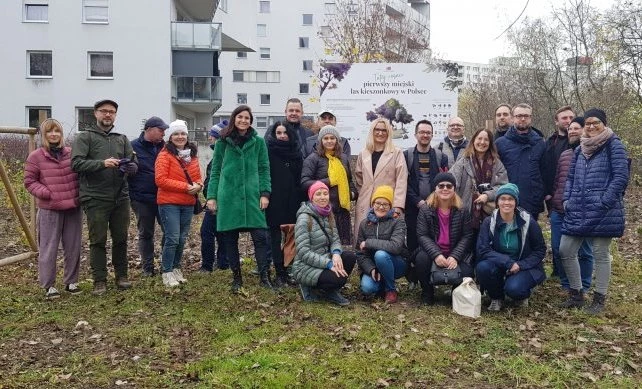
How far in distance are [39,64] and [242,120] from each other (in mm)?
26318

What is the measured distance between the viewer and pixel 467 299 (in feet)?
19.8

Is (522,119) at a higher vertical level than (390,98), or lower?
lower

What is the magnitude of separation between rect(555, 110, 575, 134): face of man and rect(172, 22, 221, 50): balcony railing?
2233 centimetres

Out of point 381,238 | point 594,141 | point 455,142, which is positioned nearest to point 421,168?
point 455,142

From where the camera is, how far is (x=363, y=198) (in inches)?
271

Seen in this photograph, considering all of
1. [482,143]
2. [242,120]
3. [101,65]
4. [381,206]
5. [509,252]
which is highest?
[101,65]

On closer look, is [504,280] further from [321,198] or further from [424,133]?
[321,198]

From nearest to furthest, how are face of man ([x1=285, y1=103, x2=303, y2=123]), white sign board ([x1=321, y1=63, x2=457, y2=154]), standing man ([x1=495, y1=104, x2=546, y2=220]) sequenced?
standing man ([x1=495, y1=104, x2=546, y2=220]) → face of man ([x1=285, y1=103, x2=303, y2=123]) → white sign board ([x1=321, y1=63, x2=457, y2=154])

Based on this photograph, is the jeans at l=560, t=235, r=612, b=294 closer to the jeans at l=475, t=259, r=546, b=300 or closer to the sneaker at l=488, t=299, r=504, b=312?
the jeans at l=475, t=259, r=546, b=300

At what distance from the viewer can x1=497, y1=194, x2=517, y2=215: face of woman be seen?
6.09m

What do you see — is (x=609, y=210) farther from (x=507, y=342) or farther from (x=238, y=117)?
(x=238, y=117)

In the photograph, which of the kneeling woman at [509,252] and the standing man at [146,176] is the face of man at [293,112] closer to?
the standing man at [146,176]

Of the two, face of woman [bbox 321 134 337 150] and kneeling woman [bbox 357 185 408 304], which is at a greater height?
face of woman [bbox 321 134 337 150]

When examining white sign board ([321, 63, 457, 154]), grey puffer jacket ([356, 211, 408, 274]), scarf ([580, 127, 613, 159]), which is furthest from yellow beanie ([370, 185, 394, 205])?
white sign board ([321, 63, 457, 154])
